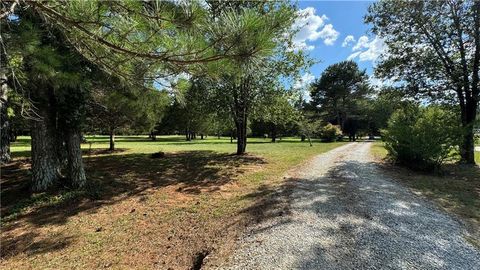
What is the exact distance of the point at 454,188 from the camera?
6.91 m

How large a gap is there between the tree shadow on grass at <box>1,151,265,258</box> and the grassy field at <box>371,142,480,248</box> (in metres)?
4.91

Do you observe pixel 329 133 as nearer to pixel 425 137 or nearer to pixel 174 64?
pixel 425 137

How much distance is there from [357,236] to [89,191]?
589 cm

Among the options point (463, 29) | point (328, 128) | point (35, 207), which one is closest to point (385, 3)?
point (463, 29)

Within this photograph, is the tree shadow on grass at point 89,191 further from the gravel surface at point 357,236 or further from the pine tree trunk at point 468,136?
the pine tree trunk at point 468,136

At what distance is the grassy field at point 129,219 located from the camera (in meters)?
3.87

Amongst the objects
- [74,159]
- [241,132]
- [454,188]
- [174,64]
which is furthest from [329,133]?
[174,64]

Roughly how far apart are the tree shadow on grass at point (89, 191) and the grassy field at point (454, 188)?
491cm

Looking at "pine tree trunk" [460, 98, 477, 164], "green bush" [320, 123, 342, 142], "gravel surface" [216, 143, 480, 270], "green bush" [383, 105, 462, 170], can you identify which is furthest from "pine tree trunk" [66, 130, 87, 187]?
"green bush" [320, 123, 342, 142]

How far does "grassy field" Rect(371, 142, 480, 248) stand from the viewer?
16.0ft

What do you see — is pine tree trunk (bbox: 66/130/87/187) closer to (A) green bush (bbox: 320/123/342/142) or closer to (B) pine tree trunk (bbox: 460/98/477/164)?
(B) pine tree trunk (bbox: 460/98/477/164)

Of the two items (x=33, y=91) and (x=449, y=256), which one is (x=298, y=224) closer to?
(x=449, y=256)

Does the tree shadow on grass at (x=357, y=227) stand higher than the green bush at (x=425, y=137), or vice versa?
the green bush at (x=425, y=137)

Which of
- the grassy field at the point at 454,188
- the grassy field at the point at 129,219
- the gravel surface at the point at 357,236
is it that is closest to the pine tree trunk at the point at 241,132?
the grassy field at the point at 129,219
